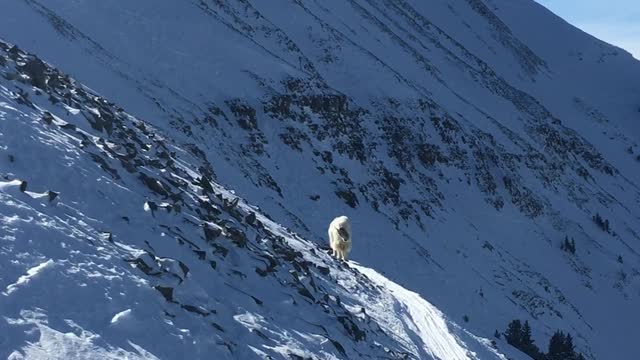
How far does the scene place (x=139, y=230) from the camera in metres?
10.1

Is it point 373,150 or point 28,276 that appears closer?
point 28,276

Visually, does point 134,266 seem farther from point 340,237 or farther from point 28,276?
point 340,237

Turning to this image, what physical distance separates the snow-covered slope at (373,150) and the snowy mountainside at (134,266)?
8.52 meters

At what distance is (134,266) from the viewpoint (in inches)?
349

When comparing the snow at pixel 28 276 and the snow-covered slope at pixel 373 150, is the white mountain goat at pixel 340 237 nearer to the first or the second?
the snow-covered slope at pixel 373 150

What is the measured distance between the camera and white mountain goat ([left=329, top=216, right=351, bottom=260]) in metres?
18.5

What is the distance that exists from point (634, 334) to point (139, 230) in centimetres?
3358

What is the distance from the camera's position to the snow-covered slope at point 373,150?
2881cm

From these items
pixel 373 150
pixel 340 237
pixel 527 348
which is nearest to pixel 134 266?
pixel 340 237

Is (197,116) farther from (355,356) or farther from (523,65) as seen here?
(523,65)

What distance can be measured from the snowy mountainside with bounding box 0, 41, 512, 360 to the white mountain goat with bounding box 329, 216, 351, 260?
314 cm

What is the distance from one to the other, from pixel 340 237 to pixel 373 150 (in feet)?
62.3

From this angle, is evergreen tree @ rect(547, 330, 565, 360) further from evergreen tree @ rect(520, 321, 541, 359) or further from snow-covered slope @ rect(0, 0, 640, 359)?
snow-covered slope @ rect(0, 0, 640, 359)

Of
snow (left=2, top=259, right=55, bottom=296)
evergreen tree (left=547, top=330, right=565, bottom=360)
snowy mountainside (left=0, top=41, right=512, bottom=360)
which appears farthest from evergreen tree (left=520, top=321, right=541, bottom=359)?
snow (left=2, top=259, right=55, bottom=296)
